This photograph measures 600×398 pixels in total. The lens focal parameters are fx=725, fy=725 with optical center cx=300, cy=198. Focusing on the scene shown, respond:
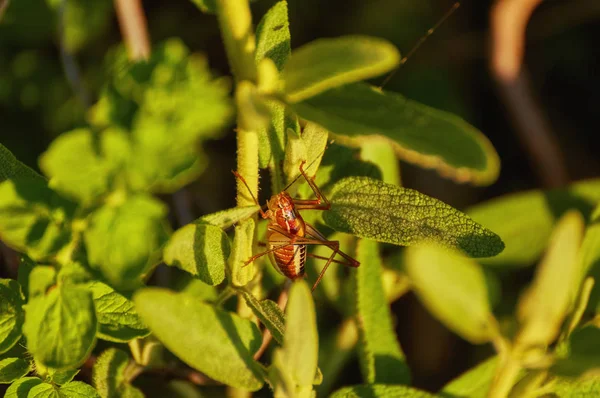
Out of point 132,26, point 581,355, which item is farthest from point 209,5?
point 132,26

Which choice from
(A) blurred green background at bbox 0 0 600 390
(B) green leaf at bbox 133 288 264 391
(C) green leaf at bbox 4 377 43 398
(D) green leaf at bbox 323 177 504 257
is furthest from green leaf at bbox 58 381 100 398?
(A) blurred green background at bbox 0 0 600 390

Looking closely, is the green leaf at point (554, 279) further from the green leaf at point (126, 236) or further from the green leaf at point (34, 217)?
the green leaf at point (34, 217)

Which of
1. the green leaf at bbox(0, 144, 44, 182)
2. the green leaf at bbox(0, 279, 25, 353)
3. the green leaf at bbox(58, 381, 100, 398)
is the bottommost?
the green leaf at bbox(58, 381, 100, 398)

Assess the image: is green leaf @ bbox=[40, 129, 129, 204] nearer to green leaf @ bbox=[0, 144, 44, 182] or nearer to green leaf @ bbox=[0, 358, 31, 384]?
green leaf @ bbox=[0, 144, 44, 182]

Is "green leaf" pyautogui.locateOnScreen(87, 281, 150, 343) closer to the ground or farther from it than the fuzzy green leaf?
closer to the ground

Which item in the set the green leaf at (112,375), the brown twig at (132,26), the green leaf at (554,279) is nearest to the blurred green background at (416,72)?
the brown twig at (132,26)

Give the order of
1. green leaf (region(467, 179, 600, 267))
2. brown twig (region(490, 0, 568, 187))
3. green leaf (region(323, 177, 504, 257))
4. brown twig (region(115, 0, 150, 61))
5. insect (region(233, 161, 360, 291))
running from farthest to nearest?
brown twig (region(490, 0, 568, 187)), brown twig (region(115, 0, 150, 61)), green leaf (region(467, 179, 600, 267)), insect (region(233, 161, 360, 291)), green leaf (region(323, 177, 504, 257))
